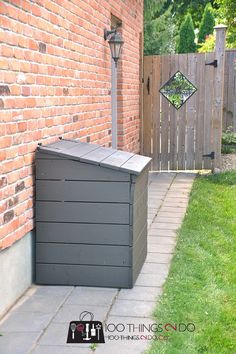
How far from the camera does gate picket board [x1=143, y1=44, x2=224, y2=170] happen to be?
8641mm

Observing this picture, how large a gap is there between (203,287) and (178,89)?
539 cm

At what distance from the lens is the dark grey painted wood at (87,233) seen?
3.74 metres

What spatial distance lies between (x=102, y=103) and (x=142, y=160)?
222 cm

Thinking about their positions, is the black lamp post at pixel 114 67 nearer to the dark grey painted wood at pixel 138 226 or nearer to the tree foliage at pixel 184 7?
the dark grey painted wood at pixel 138 226

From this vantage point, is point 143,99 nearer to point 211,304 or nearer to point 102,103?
point 102,103

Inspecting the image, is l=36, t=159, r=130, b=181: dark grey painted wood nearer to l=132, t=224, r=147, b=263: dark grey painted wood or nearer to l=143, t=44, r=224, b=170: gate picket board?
l=132, t=224, r=147, b=263: dark grey painted wood

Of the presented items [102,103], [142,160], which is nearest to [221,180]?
[102,103]

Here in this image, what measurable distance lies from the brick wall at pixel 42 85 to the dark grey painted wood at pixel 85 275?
338 millimetres

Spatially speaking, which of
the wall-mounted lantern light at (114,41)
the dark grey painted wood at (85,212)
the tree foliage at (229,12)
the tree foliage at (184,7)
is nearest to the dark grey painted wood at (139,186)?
the dark grey painted wood at (85,212)

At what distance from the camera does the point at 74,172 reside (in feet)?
12.3

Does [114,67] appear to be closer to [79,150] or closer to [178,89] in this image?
[178,89]

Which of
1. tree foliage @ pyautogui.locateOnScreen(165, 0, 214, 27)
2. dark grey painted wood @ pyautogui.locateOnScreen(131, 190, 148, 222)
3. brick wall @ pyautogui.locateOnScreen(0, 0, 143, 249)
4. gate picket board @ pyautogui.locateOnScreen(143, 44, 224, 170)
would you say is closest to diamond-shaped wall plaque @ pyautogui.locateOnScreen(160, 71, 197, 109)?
gate picket board @ pyautogui.locateOnScreen(143, 44, 224, 170)

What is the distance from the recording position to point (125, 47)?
7.88m

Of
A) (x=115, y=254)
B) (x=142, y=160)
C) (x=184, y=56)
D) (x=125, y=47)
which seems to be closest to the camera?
(x=115, y=254)
